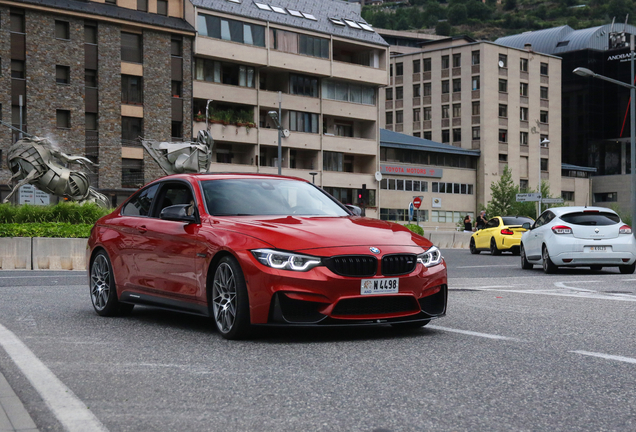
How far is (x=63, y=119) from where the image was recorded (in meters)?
55.3

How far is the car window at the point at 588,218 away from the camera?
18.6m

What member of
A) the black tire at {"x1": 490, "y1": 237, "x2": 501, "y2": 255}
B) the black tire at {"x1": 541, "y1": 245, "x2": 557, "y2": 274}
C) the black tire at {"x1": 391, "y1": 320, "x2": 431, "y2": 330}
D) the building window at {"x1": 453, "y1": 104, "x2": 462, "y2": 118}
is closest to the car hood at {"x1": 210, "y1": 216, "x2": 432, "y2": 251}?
the black tire at {"x1": 391, "y1": 320, "x2": 431, "y2": 330}

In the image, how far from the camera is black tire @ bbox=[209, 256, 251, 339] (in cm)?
710

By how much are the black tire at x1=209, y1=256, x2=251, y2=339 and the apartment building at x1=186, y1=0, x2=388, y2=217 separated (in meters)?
52.1

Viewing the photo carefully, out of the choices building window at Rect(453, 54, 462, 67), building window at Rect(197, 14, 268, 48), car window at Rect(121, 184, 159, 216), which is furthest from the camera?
building window at Rect(453, 54, 462, 67)

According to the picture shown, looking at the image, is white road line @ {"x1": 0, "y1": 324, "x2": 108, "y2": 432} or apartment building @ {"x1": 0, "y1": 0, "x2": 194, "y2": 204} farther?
apartment building @ {"x1": 0, "y1": 0, "x2": 194, "y2": 204}

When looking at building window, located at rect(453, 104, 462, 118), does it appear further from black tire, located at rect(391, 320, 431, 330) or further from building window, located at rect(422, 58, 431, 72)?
black tire, located at rect(391, 320, 431, 330)

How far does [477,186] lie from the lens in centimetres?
9481

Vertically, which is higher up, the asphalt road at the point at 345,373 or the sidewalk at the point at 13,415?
the sidewalk at the point at 13,415

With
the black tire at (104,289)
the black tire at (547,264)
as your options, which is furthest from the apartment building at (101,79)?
the black tire at (104,289)

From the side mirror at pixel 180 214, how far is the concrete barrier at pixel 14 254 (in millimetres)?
14724

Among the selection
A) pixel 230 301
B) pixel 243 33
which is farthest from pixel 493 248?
pixel 243 33

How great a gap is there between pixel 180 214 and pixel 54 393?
294cm

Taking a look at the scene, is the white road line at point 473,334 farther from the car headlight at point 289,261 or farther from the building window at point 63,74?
the building window at point 63,74
